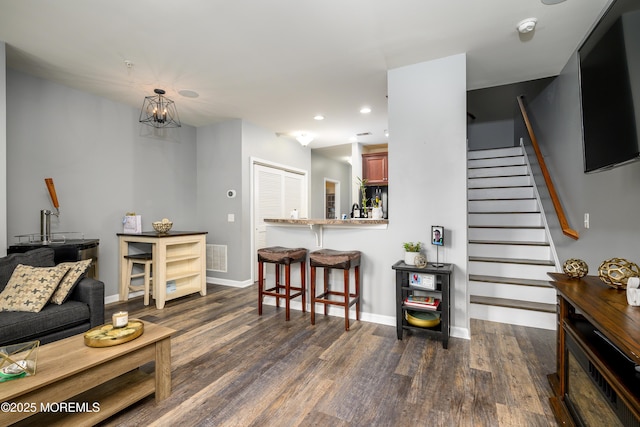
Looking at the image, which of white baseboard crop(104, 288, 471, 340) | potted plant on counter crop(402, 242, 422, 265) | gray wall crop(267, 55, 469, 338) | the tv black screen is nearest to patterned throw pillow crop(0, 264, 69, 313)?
white baseboard crop(104, 288, 471, 340)

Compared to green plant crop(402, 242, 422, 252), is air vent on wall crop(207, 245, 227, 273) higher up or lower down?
lower down

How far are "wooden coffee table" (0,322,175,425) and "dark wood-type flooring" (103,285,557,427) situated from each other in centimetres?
11

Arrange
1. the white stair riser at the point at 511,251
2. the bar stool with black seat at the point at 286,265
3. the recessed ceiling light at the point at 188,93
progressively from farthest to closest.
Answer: the recessed ceiling light at the point at 188,93 → the white stair riser at the point at 511,251 → the bar stool with black seat at the point at 286,265

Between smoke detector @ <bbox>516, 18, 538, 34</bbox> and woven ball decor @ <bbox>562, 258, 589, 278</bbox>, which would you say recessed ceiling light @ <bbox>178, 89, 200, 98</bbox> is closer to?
smoke detector @ <bbox>516, 18, 538, 34</bbox>

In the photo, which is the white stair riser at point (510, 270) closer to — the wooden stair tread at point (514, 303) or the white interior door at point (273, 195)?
the wooden stair tread at point (514, 303)

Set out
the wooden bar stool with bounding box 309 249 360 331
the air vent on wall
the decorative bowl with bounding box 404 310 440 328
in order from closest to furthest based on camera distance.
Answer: the decorative bowl with bounding box 404 310 440 328 → the wooden bar stool with bounding box 309 249 360 331 → the air vent on wall

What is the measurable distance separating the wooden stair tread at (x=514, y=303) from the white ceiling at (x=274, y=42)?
7.95ft

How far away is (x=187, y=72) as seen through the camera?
10.3 feet

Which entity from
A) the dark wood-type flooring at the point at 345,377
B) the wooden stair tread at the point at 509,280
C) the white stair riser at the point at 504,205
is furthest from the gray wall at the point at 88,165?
the white stair riser at the point at 504,205

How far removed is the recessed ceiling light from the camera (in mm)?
3641

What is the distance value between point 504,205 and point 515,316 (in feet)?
5.87

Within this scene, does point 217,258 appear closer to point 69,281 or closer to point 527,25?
point 69,281

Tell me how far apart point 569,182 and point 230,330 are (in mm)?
Answer: 3729

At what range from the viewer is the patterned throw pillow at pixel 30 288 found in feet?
7.06
